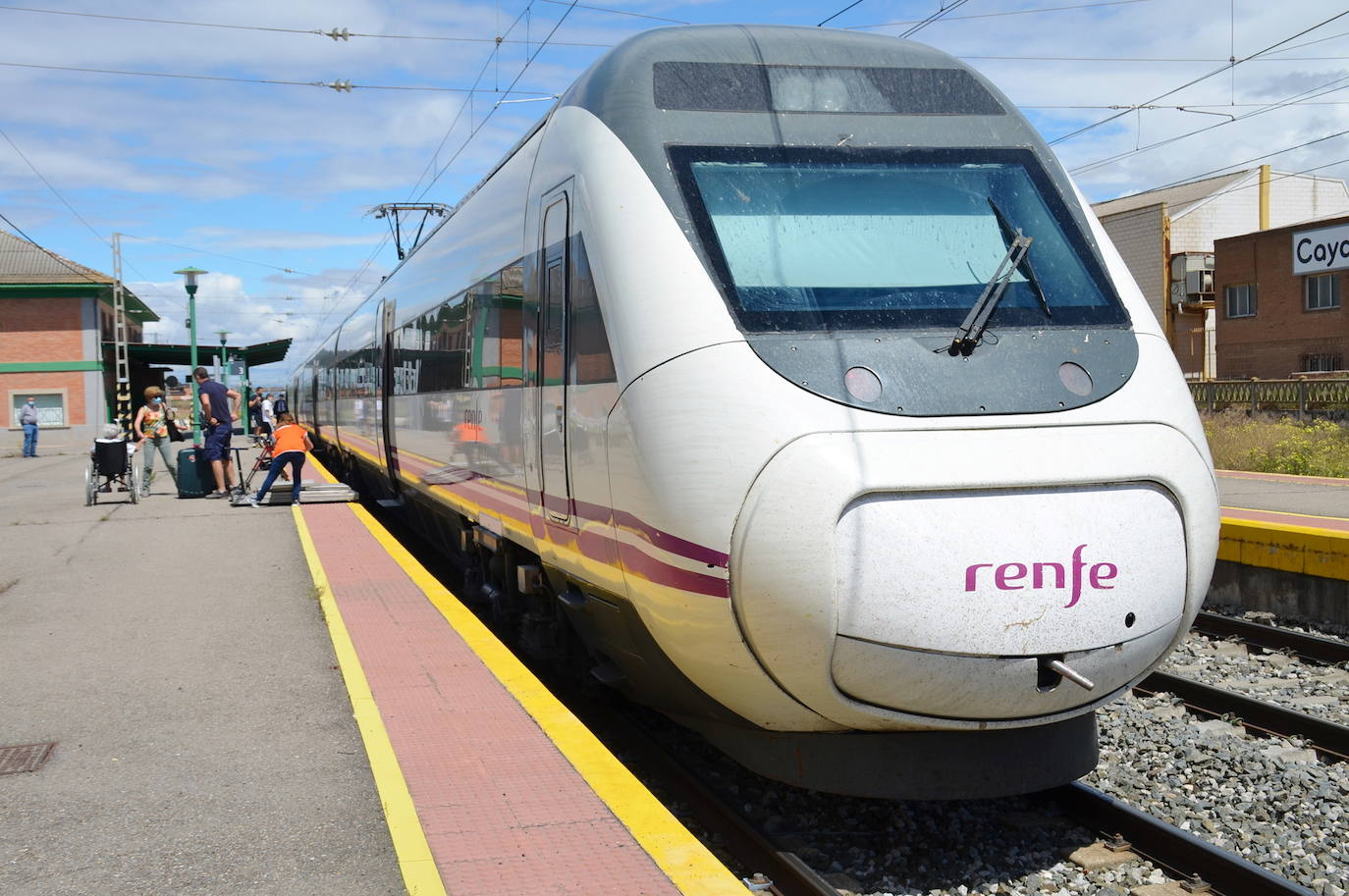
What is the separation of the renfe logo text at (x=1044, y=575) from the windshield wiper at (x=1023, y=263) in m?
1.16

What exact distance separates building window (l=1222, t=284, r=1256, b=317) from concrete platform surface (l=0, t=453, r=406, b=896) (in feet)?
119

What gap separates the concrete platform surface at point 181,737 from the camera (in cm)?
400

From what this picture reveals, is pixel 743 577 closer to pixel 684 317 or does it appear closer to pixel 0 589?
pixel 684 317

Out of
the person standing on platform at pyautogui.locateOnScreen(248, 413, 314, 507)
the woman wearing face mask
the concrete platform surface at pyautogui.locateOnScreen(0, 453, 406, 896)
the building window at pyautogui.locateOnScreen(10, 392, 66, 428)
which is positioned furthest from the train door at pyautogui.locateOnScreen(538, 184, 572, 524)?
the building window at pyautogui.locateOnScreen(10, 392, 66, 428)

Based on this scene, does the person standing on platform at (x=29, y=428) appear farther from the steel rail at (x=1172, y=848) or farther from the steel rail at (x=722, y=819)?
the steel rail at (x=1172, y=848)

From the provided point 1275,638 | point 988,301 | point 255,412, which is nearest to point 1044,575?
point 988,301

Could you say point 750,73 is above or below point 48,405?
above

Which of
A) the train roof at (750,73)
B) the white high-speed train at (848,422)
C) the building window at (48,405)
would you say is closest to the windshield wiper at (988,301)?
the white high-speed train at (848,422)

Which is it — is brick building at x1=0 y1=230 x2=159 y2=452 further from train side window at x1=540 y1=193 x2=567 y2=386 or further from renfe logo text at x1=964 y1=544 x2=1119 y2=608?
renfe logo text at x1=964 y1=544 x2=1119 y2=608

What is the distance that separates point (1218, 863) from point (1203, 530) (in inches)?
48.3

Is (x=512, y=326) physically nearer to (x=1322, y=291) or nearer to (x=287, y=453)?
(x=287, y=453)

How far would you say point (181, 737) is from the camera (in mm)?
5504

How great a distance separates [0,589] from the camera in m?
9.66

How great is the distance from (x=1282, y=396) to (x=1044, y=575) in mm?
24822
